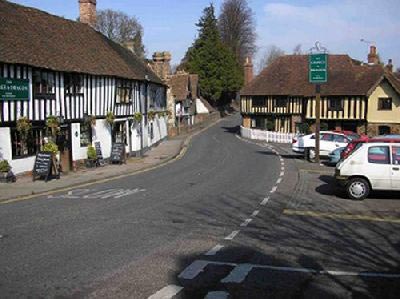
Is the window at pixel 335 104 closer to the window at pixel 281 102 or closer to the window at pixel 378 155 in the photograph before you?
the window at pixel 281 102

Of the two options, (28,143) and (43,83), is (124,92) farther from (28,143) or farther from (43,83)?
(28,143)

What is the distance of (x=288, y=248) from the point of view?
31.1 ft

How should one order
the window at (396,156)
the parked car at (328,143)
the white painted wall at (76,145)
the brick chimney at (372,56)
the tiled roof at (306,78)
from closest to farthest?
the window at (396,156) < the white painted wall at (76,145) < the parked car at (328,143) < the tiled roof at (306,78) < the brick chimney at (372,56)

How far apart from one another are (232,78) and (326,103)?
1532 inches

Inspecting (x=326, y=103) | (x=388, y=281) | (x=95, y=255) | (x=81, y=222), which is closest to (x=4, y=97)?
(x=81, y=222)

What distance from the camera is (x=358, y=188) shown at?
50.6ft

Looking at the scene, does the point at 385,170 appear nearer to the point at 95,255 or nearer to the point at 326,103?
the point at 95,255

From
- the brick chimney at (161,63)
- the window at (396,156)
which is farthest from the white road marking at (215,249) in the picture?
the brick chimney at (161,63)

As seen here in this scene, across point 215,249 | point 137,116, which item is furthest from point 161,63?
point 215,249

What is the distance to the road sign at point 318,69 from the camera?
87.5 feet

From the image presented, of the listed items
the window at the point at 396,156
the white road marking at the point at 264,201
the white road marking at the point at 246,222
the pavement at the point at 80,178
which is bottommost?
the pavement at the point at 80,178

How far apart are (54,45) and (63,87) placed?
2767mm

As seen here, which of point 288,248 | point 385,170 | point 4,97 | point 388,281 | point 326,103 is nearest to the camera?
point 388,281

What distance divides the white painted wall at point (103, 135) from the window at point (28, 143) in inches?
200
